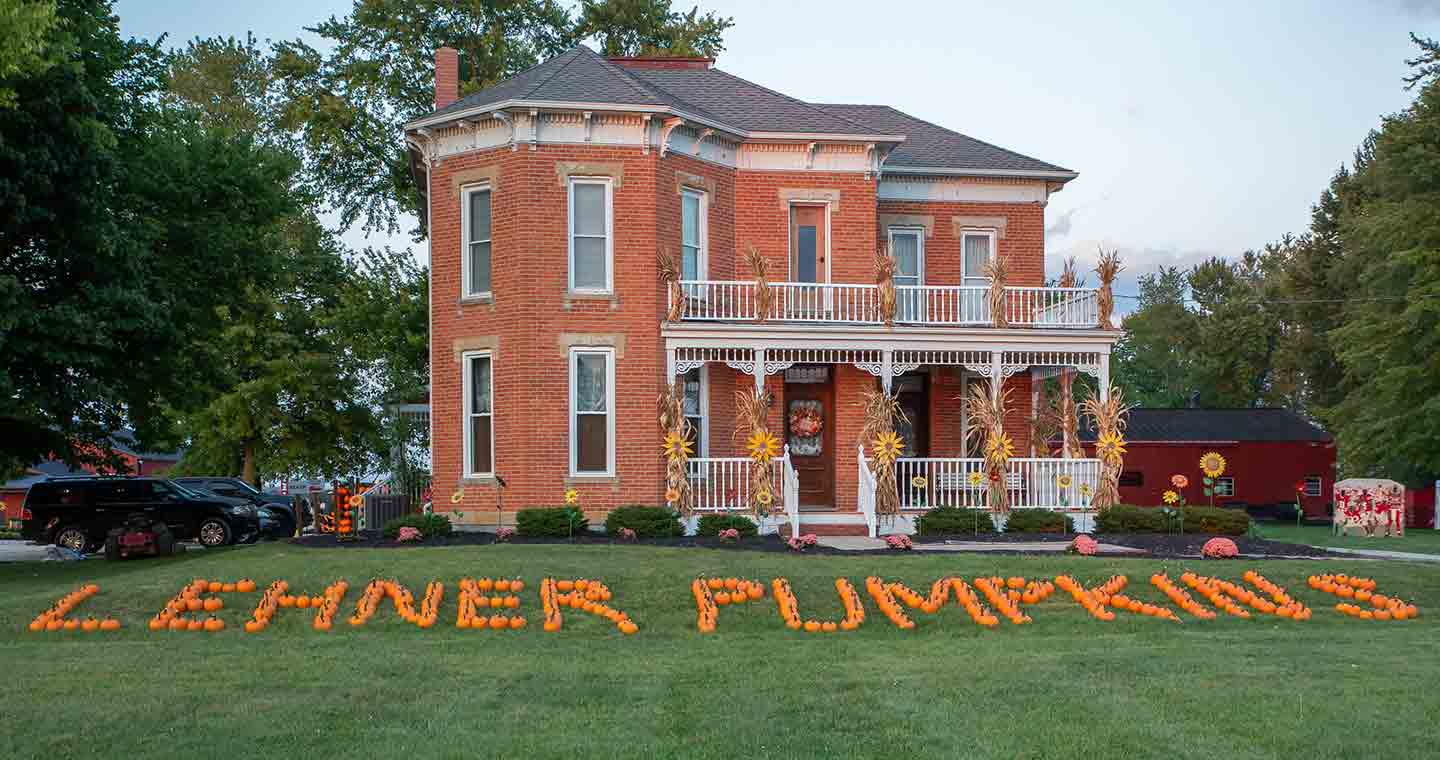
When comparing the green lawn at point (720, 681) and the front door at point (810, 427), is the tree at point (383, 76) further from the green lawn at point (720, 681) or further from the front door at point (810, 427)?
the green lawn at point (720, 681)

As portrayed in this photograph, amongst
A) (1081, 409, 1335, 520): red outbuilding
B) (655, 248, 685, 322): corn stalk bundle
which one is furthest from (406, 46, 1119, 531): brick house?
(1081, 409, 1335, 520): red outbuilding

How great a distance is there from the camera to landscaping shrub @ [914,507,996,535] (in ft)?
74.3

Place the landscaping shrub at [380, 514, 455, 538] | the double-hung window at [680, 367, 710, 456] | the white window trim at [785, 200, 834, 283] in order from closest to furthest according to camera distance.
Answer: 1. the landscaping shrub at [380, 514, 455, 538]
2. the double-hung window at [680, 367, 710, 456]
3. the white window trim at [785, 200, 834, 283]

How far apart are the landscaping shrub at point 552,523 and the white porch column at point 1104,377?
29.2 feet

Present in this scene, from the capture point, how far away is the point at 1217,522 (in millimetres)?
22500

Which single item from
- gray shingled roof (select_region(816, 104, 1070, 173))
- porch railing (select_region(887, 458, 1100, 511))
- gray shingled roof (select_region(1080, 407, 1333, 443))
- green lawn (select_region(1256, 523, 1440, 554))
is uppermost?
gray shingled roof (select_region(816, 104, 1070, 173))

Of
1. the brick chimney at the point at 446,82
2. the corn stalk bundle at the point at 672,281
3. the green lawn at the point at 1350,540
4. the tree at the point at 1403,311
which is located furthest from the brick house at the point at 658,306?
the tree at the point at 1403,311

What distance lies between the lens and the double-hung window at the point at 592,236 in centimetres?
2380

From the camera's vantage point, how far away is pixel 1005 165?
27.8 m

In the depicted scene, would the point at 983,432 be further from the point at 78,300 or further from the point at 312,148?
the point at 312,148

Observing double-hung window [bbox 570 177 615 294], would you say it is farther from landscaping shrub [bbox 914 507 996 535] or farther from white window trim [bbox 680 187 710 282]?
landscaping shrub [bbox 914 507 996 535]

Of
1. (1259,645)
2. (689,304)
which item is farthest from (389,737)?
(689,304)

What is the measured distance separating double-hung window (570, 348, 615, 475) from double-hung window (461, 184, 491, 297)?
214 cm

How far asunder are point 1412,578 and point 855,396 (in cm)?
1083
